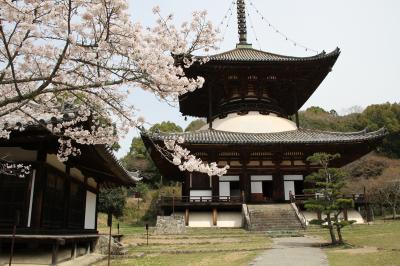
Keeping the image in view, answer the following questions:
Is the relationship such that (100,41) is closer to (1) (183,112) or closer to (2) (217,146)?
(2) (217,146)

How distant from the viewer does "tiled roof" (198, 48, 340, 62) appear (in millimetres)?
25630

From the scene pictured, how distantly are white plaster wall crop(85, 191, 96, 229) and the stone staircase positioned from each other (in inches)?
313

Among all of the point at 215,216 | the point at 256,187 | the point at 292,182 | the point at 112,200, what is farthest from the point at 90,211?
the point at 112,200

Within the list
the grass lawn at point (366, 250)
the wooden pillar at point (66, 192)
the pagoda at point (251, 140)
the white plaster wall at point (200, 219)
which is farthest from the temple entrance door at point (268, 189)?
the wooden pillar at point (66, 192)

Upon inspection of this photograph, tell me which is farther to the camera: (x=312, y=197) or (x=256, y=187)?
(x=256, y=187)

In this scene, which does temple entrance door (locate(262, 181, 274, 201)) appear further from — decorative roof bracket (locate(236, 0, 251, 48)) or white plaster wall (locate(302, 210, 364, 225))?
decorative roof bracket (locate(236, 0, 251, 48))

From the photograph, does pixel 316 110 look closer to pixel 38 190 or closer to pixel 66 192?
pixel 66 192

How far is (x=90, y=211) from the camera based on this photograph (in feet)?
56.5

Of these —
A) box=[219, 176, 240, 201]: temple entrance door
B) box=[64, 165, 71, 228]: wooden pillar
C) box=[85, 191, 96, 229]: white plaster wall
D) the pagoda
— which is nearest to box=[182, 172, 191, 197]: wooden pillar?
the pagoda

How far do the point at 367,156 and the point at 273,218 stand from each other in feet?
116

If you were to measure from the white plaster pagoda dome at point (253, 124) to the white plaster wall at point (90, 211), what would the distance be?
12093 mm

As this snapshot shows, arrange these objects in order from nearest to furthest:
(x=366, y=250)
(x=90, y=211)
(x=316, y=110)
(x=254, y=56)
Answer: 1. (x=366, y=250)
2. (x=90, y=211)
3. (x=254, y=56)
4. (x=316, y=110)

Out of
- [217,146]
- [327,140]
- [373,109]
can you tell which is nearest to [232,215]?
[217,146]

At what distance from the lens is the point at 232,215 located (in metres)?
23.5
